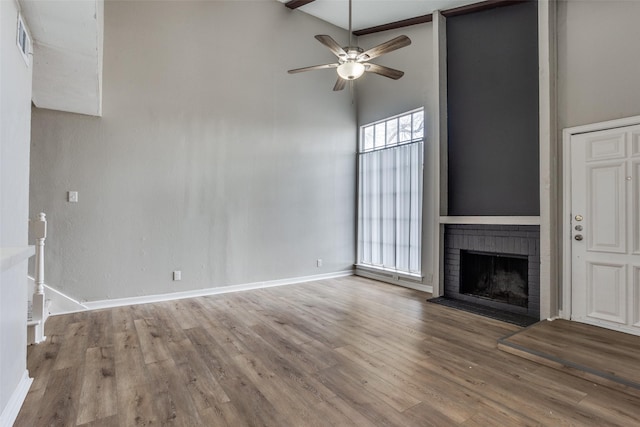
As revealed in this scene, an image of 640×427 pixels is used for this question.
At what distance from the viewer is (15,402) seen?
192cm

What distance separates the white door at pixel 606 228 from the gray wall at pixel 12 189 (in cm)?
478

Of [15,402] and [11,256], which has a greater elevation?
[11,256]

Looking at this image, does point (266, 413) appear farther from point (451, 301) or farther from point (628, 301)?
point (628, 301)

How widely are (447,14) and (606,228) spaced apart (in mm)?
3526

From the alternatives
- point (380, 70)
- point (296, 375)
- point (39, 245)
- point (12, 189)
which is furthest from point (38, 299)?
point (380, 70)

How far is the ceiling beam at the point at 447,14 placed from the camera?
4.14m

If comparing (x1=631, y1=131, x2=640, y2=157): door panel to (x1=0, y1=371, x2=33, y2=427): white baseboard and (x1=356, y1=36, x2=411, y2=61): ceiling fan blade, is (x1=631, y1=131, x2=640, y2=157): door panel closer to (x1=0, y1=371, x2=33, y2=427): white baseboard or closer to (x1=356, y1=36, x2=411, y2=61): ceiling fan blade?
(x1=356, y1=36, x2=411, y2=61): ceiling fan blade

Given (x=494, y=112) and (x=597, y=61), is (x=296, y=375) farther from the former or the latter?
(x=597, y=61)

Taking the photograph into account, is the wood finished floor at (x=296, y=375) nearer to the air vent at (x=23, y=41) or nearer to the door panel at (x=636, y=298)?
the door panel at (x=636, y=298)

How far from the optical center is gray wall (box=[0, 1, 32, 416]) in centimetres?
173

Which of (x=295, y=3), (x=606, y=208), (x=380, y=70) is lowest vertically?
(x=606, y=208)

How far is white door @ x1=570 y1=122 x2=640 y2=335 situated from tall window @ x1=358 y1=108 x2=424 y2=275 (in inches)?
79.6

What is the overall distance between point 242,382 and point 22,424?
1229 mm

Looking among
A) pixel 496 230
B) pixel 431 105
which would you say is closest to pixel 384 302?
pixel 496 230
